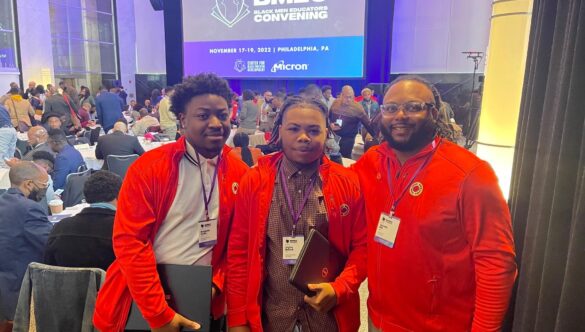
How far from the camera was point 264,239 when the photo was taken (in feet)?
5.29

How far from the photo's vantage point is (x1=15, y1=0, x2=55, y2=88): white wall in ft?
40.8

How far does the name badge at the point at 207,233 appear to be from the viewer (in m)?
1.68

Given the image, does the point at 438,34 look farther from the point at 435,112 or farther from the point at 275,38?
the point at 435,112

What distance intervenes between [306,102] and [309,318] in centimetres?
79

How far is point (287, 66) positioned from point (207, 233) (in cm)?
922

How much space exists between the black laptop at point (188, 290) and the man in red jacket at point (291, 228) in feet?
0.33

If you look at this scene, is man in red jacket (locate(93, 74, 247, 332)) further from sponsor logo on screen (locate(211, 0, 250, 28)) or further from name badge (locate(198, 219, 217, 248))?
sponsor logo on screen (locate(211, 0, 250, 28))

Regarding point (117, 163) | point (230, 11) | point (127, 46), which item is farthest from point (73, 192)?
point (127, 46)

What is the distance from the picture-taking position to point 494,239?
1362 millimetres

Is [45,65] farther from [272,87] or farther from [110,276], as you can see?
[110,276]

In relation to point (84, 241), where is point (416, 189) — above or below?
above

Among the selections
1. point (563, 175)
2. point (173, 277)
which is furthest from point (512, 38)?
point (173, 277)

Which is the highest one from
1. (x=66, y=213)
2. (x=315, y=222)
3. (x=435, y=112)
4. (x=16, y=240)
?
(x=435, y=112)

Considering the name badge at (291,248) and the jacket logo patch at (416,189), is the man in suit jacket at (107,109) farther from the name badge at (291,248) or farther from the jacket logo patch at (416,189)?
the jacket logo patch at (416,189)
